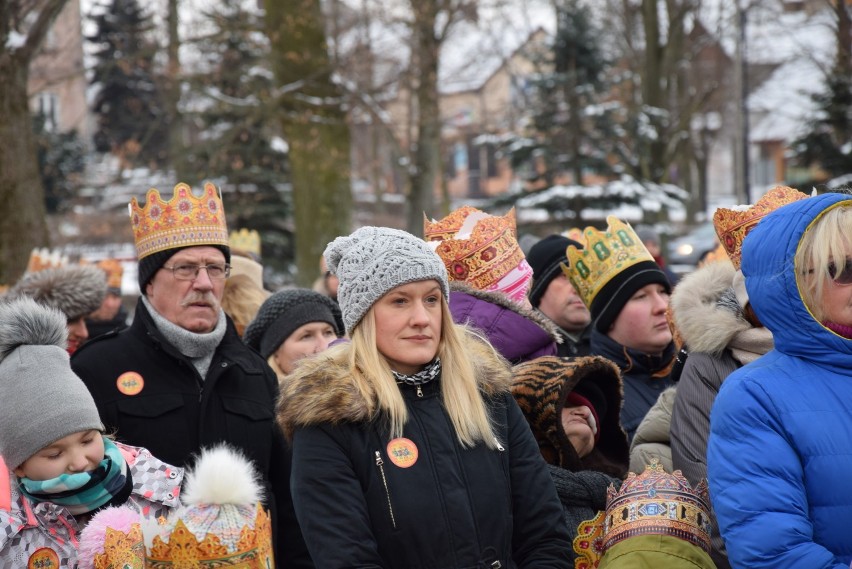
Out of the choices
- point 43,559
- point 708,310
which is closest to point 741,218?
point 708,310

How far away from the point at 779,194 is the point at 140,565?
306 cm

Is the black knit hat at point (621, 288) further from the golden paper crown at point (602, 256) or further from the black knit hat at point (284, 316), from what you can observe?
the black knit hat at point (284, 316)

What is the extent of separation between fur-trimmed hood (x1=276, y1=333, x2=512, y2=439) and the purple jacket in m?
1.08

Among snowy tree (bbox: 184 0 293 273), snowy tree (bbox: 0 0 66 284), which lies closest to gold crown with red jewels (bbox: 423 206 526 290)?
snowy tree (bbox: 0 0 66 284)

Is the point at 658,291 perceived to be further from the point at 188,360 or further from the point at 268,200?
the point at 268,200

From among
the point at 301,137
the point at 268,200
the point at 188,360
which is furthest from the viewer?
the point at 268,200

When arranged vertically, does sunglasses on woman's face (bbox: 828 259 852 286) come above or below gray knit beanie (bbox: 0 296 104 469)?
above

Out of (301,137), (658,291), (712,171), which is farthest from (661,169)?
(712,171)

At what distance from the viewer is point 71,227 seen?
29.1 meters

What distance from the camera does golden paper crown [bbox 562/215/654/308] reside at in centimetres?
569

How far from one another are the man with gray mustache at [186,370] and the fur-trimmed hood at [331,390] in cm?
104

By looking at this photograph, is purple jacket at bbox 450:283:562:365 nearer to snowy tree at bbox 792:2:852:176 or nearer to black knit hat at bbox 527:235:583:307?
black knit hat at bbox 527:235:583:307

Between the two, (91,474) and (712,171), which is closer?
(91,474)

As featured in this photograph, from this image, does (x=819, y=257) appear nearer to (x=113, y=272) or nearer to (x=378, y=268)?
(x=378, y=268)
